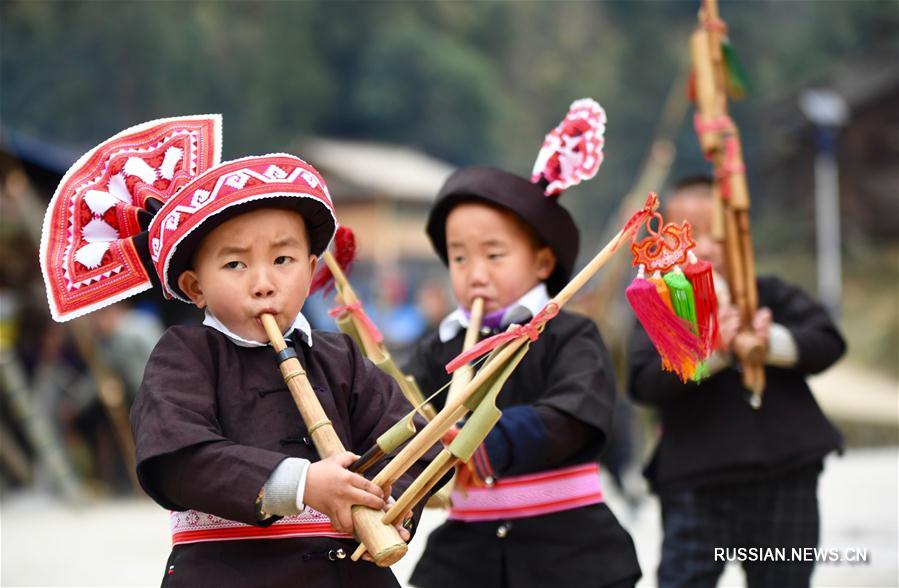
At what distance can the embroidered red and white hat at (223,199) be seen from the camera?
2.25m

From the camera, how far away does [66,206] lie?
2.48 metres

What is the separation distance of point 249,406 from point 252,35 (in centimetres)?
3542

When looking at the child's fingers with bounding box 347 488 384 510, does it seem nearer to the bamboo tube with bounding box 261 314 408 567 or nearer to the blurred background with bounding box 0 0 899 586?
the bamboo tube with bounding box 261 314 408 567

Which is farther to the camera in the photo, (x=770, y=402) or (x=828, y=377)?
(x=828, y=377)

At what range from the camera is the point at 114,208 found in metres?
2.49

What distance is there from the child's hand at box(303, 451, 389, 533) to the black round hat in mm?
1162

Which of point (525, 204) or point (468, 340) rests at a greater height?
point (525, 204)

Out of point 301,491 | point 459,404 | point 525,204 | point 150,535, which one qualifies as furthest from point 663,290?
point 150,535

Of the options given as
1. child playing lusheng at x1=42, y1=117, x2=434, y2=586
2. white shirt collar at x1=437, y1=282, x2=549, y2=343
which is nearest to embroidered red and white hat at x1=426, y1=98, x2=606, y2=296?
white shirt collar at x1=437, y1=282, x2=549, y2=343

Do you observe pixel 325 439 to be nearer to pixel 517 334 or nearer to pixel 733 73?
pixel 517 334

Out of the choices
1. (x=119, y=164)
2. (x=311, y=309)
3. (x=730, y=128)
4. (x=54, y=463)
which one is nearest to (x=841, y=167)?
(x=311, y=309)

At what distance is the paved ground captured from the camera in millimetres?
5324

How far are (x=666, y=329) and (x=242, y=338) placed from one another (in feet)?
2.66

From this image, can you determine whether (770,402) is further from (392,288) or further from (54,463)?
(392,288)
